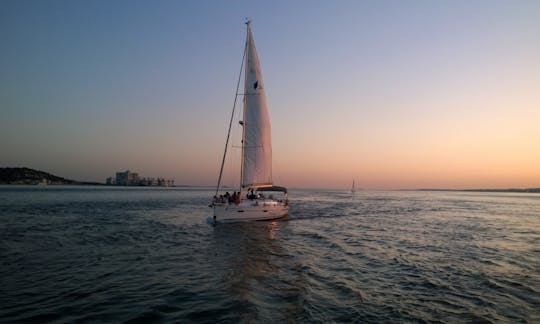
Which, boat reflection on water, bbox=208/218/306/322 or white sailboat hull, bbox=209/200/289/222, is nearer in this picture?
boat reflection on water, bbox=208/218/306/322

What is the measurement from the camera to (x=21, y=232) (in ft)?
75.3

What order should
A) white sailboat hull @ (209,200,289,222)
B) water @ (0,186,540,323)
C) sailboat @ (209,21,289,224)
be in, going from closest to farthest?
water @ (0,186,540,323) → white sailboat hull @ (209,200,289,222) → sailboat @ (209,21,289,224)

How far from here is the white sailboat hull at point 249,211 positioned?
96.2ft

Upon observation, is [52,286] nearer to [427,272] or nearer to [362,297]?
[362,297]

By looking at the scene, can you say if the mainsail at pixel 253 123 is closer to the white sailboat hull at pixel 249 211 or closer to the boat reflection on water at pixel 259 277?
the white sailboat hull at pixel 249 211

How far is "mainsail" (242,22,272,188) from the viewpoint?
1235 inches

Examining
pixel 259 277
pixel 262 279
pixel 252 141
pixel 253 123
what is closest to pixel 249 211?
pixel 252 141

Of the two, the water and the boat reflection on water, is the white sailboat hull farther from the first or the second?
the water

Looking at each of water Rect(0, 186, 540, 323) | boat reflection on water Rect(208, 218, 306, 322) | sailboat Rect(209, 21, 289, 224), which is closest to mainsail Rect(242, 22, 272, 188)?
sailboat Rect(209, 21, 289, 224)

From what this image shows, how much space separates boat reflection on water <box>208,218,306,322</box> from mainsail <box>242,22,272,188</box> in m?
8.86

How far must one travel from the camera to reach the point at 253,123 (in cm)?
3148

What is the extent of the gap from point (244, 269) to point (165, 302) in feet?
16.6

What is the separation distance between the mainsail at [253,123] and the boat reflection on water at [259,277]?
349 inches

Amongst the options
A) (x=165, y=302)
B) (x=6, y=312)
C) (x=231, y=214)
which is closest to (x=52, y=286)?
(x=6, y=312)
